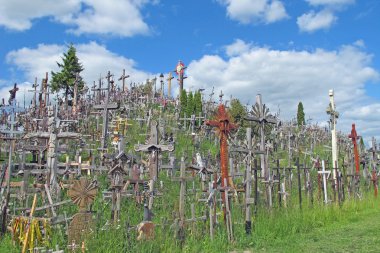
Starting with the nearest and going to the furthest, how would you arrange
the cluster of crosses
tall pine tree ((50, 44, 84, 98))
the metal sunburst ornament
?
the metal sunburst ornament
the cluster of crosses
tall pine tree ((50, 44, 84, 98))

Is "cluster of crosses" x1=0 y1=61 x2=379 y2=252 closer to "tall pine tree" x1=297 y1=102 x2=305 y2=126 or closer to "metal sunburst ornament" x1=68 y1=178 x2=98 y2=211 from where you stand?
"metal sunburst ornament" x1=68 y1=178 x2=98 y2=211

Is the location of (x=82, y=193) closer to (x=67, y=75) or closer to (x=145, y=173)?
(x=145, y=173)

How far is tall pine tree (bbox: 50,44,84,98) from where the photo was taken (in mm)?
35219

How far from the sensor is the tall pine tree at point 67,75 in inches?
1387

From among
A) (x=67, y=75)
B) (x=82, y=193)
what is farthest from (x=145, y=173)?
(x=67, y=75)

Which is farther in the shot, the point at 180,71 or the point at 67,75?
the point at 180,71

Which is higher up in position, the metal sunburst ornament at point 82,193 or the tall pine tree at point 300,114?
the tall pine tree at point 300,114

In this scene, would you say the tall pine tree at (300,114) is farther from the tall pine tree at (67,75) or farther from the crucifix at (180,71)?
the tall pine tree at (67,75)

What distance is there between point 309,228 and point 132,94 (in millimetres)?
26415

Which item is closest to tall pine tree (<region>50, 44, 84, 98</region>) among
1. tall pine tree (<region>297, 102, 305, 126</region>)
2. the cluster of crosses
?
the cluster of crosses

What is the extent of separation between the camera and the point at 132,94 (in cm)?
3569

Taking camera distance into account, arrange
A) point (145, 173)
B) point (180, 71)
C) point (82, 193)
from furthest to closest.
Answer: point (180, 71)
point (145, 173)
point (82, 193)

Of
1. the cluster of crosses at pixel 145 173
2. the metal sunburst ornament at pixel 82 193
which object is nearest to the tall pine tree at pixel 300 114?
the cluster of crosses at pixel 145 173

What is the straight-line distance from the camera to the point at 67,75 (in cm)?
3553
